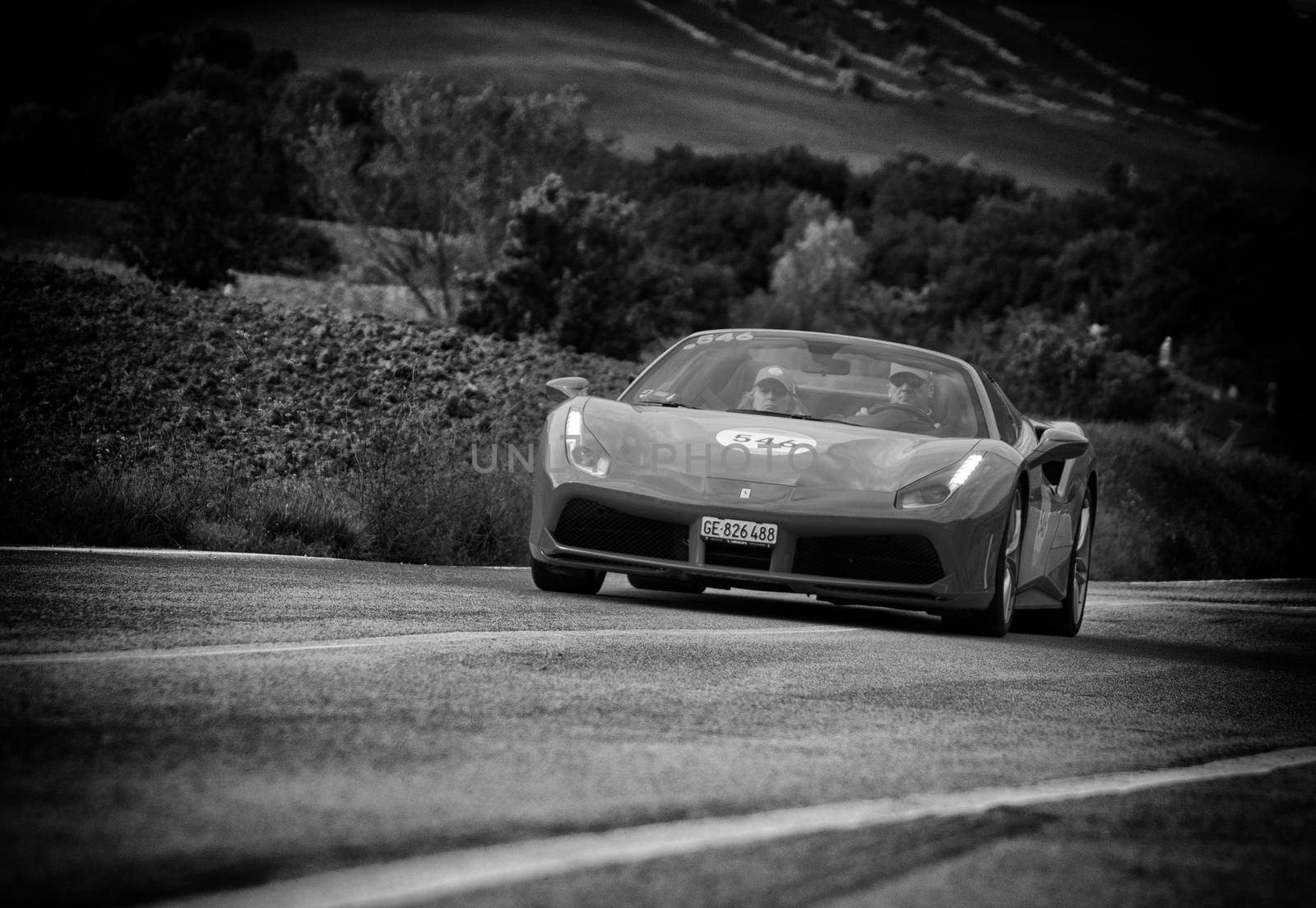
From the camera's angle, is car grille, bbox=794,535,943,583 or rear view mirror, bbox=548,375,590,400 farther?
rear view mirror, bbox=548,375,590,400

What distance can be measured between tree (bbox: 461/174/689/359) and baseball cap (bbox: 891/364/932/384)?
41.1m

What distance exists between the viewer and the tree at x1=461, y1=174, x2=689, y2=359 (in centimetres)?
5350

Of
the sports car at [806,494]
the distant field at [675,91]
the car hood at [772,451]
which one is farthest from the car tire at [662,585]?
the distant field at [675,91]

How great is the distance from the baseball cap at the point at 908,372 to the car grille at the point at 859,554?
5.02 feet

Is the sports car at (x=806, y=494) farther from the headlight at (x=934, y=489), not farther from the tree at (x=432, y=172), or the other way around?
the tree at (x=432, y=172)

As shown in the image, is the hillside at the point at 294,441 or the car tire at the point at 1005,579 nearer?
the car tire at the point at 1005,579

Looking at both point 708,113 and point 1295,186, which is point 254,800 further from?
point 708,113

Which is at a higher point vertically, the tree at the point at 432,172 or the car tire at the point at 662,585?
the car tire at the point at 662,585

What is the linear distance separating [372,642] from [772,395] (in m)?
4.06

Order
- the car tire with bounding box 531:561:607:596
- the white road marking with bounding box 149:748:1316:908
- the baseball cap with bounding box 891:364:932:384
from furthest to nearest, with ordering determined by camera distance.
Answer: the baseball cap with bounding box 891:364:932:384 → the car tire with bounding box 531:561:607:596 → the white road marking with bounding box 149:748:1316:908

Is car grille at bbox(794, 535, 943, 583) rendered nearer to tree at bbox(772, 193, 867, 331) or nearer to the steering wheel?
the steering wheel

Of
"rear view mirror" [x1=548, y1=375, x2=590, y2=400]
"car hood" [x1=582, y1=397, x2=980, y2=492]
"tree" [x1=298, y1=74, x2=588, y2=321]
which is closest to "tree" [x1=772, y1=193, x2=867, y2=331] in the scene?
"tree" [x1=298, y1=74, x2=588, y2=321]

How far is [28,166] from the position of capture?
96.4 meters

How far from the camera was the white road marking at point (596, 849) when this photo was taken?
3.29m
